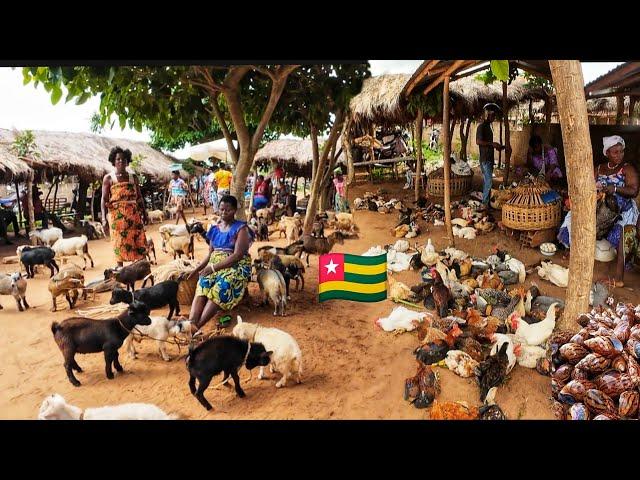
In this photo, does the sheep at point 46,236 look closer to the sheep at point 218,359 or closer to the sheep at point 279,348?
the sheep at point 279,348

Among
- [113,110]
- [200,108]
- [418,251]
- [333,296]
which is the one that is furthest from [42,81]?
[418,251]

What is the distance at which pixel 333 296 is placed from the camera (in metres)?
4.30

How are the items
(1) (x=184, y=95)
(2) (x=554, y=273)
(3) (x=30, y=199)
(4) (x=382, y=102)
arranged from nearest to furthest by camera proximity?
(2) (x=554, y=273)
(1) (x=184, y=95)
(3) (x=30, y=199)
(4) (x=382, y=102)

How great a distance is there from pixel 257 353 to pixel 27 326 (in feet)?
8.26

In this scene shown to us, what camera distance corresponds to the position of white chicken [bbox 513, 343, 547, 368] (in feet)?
11.5

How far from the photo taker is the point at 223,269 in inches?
159

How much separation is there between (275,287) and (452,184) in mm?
5413

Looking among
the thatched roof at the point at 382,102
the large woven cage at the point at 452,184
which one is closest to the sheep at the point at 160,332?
the large woven cage at the point at 452,184

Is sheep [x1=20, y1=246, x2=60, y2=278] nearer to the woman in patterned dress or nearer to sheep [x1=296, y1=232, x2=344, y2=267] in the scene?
the woman in patterned dress

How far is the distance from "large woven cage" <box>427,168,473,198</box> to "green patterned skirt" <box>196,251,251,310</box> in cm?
566

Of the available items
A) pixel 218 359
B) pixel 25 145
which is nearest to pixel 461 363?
pixel 218 359

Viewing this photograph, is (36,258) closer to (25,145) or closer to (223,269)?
(223,269)

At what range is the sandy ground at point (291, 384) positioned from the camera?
122 inches
